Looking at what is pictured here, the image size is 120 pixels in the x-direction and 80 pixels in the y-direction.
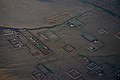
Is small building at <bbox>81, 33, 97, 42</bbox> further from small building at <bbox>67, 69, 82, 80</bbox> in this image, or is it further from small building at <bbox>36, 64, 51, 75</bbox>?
small building at <bbox>36, 64, 51, 75</bbox>

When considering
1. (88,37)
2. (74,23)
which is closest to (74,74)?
(88,37)

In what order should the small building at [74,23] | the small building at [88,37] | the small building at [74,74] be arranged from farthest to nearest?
the small building at [74,23]
the small building at [88,37]
the small building at [74,74]

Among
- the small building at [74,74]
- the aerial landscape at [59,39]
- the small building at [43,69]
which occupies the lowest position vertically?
the small building at [74,74]

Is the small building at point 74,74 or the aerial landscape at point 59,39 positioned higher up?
the aerial landscape at point 59,39

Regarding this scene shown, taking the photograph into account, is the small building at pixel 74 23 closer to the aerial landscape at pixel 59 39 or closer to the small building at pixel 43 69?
the aerial landscape at pixel 59 39

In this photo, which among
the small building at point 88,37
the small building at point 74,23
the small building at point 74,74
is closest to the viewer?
the small building at point 74,74

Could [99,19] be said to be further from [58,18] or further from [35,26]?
[35,26]

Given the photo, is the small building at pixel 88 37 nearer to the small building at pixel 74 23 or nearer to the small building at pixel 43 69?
the small building at pixel 74 23

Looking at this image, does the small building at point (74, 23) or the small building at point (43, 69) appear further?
the small building at point (74, 23)

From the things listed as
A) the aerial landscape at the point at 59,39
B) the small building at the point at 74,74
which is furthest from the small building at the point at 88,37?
the small building at the point at 74,74

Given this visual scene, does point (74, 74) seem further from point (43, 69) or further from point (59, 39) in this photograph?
point (59, 39)
